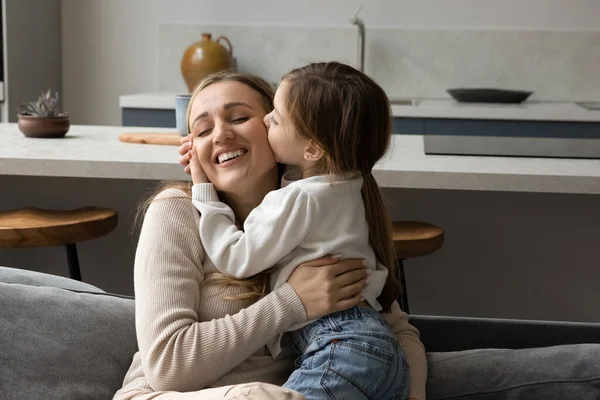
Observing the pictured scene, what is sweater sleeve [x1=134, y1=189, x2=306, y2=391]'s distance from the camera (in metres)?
1.35

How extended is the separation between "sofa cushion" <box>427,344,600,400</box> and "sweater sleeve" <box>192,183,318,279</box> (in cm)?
38

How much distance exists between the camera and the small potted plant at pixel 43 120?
104 inches

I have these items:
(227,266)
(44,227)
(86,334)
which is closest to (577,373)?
(227,266)

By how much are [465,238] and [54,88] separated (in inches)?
133

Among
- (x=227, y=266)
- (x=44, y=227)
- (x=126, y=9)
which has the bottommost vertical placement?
(x=44, y=227)

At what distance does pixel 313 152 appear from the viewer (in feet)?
4.79

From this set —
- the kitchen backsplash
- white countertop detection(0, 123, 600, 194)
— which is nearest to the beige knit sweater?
white countertop detection(0, 123, 600, 194)

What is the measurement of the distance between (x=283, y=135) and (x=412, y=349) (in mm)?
444

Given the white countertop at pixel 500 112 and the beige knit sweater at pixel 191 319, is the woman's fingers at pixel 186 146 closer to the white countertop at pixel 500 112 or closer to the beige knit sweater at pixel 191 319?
the beige knit sweater at pixel 191 319

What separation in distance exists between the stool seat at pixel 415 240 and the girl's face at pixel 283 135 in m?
0.80

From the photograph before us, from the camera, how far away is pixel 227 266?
1.43 metres

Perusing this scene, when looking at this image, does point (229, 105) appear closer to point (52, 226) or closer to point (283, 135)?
point (283, 135)

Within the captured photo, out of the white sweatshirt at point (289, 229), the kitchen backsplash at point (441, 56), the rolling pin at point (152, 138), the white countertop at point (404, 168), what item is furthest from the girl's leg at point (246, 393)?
the kitchen backsplash at point (441, 56)

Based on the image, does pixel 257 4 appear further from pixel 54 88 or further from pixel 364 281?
pixel 364 281
